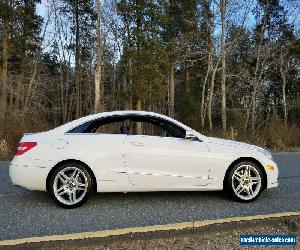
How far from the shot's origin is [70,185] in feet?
18.3

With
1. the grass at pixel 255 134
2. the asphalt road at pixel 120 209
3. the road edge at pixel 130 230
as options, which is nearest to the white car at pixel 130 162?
the asphalt road at pixel 120 209

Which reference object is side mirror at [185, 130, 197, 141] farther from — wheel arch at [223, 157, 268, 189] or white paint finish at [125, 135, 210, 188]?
wheel arch at [223, 157, 268, 189]

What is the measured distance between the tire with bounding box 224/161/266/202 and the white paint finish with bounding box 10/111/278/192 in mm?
131

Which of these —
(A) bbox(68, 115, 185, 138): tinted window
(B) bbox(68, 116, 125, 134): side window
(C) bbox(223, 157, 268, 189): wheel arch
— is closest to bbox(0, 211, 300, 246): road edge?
(C) bbox(223, 157, 268, 189): wheel arch

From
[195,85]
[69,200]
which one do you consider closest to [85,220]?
[69,200]

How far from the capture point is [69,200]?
5590 millimetres

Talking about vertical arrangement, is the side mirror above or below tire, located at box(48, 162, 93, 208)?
above

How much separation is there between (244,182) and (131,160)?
1.82 meters

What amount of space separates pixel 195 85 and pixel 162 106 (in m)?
5.08

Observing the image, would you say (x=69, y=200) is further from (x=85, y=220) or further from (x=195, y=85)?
(x=195, y=85)

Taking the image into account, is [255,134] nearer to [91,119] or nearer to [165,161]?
[165,161]

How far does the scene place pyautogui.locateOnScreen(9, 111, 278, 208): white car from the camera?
5598 mm

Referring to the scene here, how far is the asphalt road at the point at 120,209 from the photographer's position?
186 inches

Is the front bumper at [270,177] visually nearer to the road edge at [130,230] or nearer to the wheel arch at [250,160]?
the wheel arch at [250,160]
